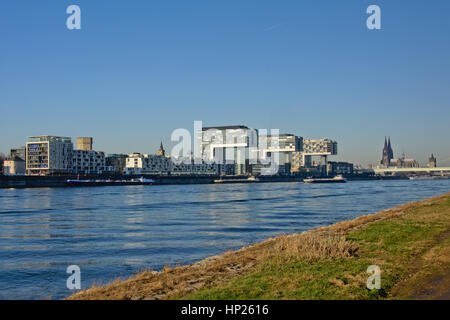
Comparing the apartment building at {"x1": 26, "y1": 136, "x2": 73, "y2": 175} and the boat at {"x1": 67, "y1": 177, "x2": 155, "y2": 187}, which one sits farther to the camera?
the apartment building at {"x1": 26, "y1": 136, "x2": 73, "y2": 175}

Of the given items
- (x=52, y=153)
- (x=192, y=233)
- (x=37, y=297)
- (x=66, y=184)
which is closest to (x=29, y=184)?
(x=66, y=184)

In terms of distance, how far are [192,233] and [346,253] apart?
14.2 meters

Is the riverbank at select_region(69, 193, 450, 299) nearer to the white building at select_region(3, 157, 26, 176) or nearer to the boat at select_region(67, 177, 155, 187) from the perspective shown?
the boat at select_region(67, 177, 155, 187)

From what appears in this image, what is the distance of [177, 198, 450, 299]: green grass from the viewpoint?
9070 mm

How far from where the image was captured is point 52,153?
18575cm

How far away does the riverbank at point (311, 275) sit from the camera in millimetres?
9172
